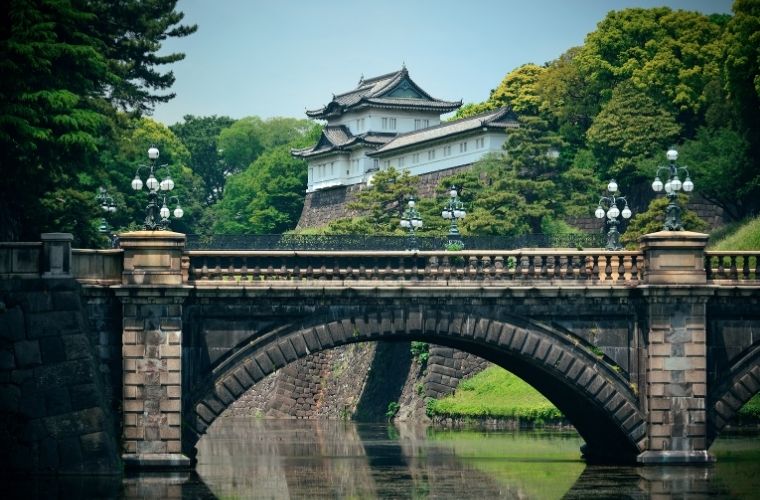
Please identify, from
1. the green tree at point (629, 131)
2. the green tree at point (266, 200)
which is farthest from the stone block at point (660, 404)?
the green tree at point (266, 200)

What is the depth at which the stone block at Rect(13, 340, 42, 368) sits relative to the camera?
49.0 m

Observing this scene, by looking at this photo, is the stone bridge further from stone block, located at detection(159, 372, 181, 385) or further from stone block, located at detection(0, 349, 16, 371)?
stone block, located at detection(0, 349, 16, 371)

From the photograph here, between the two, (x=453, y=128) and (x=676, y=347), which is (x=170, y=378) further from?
(x=453, y=128)

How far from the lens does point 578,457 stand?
5919 centimetres

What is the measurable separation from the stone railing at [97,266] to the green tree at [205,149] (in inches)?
5107

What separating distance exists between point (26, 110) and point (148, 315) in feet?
34.8

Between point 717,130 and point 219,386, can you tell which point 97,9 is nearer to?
point 219,386

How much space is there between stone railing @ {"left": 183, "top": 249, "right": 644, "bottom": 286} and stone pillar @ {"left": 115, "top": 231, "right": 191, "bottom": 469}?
3.52 ft

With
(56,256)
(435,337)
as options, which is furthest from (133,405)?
(435,337)

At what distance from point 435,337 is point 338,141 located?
97028 mm

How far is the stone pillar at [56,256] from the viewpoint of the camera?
49.6 meters

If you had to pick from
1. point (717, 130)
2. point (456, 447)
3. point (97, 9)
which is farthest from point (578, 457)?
point (717, 130)

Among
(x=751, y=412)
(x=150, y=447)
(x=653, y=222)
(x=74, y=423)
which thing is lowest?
(x=150, y=447)

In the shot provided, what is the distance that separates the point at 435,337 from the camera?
53.6 meters
